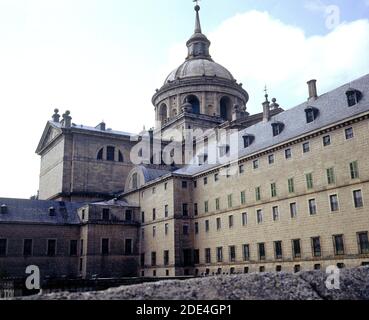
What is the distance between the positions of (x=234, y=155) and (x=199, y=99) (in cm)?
2887

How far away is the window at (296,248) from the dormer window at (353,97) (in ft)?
37.5

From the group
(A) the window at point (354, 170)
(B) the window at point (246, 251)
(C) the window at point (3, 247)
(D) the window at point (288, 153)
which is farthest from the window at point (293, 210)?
(C) the window at point (3, 247)

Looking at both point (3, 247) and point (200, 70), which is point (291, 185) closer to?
point (3, 247)

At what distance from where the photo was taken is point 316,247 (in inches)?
1184

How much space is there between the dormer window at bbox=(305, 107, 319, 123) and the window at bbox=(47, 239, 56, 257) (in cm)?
3117

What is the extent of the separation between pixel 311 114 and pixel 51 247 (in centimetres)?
3193

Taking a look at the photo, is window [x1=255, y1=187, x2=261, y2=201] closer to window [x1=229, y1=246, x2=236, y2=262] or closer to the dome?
window [x1=229, y1=246, x2=236, y2=262]

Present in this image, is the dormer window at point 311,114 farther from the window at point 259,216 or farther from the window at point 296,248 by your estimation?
the window at point 296,248

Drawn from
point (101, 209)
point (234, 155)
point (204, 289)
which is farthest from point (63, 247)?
point (204, 289)

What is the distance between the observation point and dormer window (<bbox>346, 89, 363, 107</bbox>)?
98.7ft

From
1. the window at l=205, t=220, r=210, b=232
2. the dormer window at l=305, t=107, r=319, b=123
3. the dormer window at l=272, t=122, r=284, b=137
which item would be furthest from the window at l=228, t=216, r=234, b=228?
the dormer window at l=305, t=107, r=319, b=123

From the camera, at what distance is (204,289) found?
1220 centimetres

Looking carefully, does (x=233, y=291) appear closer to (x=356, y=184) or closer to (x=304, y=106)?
(x=356, y=184)

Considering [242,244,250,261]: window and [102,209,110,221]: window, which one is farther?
[102,209,110,221]: window
